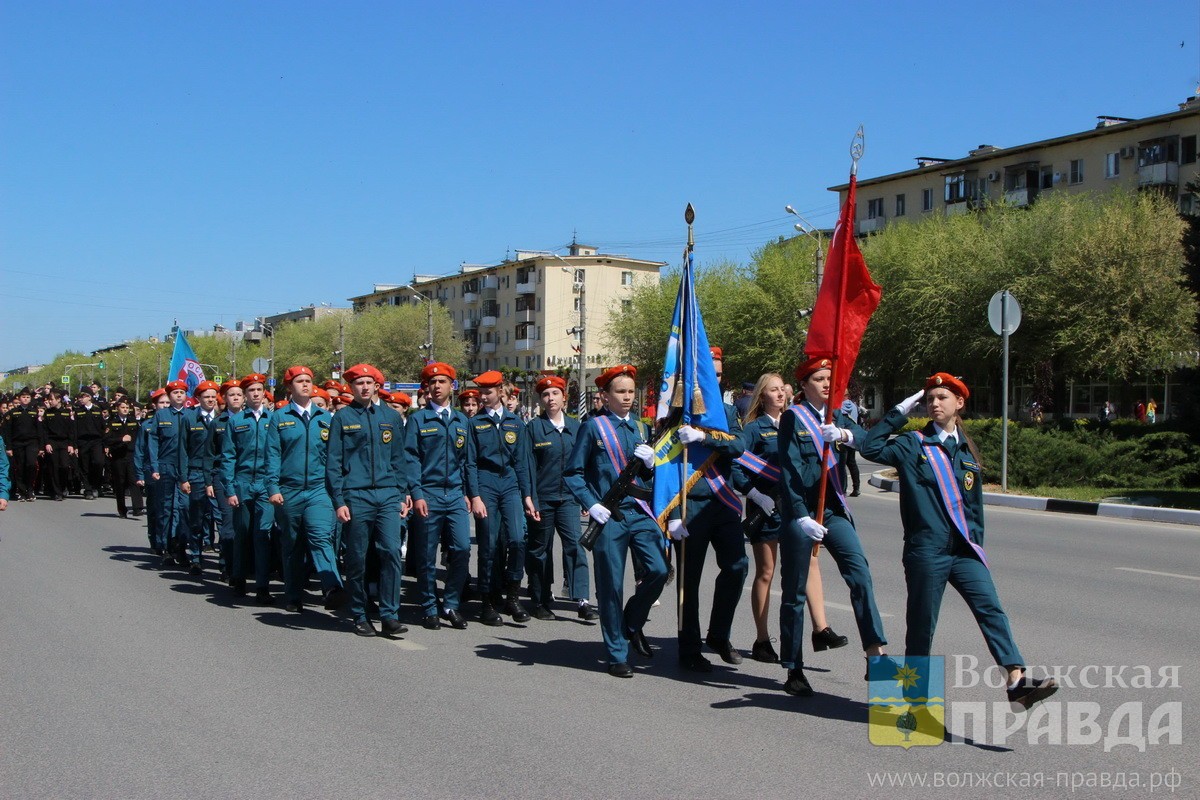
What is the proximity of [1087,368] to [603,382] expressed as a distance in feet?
123

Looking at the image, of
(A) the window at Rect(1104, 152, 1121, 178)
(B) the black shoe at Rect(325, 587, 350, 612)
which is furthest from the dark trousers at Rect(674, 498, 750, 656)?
(A) the window at Rect(1104, 152, 1121, 178)

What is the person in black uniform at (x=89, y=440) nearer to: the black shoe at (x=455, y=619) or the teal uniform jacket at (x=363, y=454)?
the teal uniform jacket at (x=363, y=454)

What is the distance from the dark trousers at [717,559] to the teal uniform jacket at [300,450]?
3.63m

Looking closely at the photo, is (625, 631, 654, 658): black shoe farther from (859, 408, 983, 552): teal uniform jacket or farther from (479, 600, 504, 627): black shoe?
(859, 408, 983, 552): teal uniform jacket

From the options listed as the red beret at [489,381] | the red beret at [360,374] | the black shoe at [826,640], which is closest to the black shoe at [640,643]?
the black shoe at [826,640]

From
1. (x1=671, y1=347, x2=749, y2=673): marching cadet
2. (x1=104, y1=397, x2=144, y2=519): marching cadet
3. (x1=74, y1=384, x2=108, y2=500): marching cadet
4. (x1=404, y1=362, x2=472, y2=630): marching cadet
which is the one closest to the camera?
(x1=671, y1=347, x2=749, y2=673): marching cadet

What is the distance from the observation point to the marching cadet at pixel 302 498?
978 centimetres

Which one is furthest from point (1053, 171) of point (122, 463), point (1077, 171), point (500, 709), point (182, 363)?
point (500, 709)

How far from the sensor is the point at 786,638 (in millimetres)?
6605

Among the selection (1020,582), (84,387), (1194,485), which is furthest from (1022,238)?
(1020,582)

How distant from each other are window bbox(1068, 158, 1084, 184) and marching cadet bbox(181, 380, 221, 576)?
57200mm

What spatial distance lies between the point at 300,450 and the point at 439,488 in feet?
4.73

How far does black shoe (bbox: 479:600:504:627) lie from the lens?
30.2 ft
